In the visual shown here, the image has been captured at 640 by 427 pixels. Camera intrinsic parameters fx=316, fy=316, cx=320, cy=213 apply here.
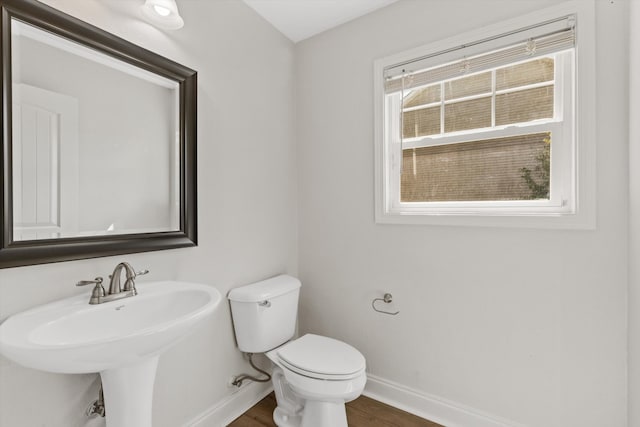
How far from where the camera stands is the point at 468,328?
1639 mm

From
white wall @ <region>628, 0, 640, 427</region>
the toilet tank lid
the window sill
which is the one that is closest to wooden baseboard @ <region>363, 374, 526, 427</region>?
white wall @ <region>628, 0, 640, 427</region>

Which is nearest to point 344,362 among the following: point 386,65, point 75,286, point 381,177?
point 381,177

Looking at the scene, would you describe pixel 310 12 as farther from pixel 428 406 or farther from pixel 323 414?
pixel 428 406

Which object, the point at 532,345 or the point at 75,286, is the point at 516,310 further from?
the point at 75,286

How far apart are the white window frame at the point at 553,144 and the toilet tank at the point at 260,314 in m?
0.74

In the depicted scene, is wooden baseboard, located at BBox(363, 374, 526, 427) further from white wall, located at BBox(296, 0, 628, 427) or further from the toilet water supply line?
the toilet water supply line

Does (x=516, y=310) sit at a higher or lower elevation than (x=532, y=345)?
higher

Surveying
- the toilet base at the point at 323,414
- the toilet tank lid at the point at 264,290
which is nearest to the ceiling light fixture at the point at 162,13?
the toilet tank lid at the point at 264,290

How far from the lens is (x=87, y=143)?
1.17m

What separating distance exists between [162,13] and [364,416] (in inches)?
86.1

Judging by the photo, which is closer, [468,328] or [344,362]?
[344,362]

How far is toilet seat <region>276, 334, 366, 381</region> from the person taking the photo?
142 cm

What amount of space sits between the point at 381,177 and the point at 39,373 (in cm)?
171

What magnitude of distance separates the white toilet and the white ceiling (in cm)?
162
